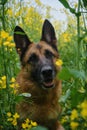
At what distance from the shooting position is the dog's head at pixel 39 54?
16.1 feet

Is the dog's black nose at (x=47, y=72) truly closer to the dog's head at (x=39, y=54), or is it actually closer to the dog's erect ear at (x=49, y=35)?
the dog's head at (x=39, y=54)

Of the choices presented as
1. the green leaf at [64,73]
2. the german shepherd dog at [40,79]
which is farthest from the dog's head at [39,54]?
the green leaf at [64,73]

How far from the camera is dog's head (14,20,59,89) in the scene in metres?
4.92

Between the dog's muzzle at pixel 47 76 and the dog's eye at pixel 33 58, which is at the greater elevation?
the dog's eye at pixel 33 58

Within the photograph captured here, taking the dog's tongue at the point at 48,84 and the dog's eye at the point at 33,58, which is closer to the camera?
the dog's tongue at the point at 48,84

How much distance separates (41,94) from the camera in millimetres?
4996

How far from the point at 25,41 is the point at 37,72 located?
488 millimetres

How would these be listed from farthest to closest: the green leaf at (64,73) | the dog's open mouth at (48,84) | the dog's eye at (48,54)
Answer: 1. the dog's eye at (48,54)
2. the dog's open mouth at (48,84)
3. the green leaf at (64,73)

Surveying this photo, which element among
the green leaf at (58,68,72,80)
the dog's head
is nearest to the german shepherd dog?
the dog's head

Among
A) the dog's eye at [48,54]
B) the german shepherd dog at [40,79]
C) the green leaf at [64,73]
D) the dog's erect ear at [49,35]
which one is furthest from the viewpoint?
the dog's erect ear at [49,35]

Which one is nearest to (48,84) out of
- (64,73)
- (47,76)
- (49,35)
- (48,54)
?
(47,76)

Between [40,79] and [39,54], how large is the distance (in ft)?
1.59

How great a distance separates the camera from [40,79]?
492 cm

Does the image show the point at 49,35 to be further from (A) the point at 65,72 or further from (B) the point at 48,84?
(A) the point at 65,72
